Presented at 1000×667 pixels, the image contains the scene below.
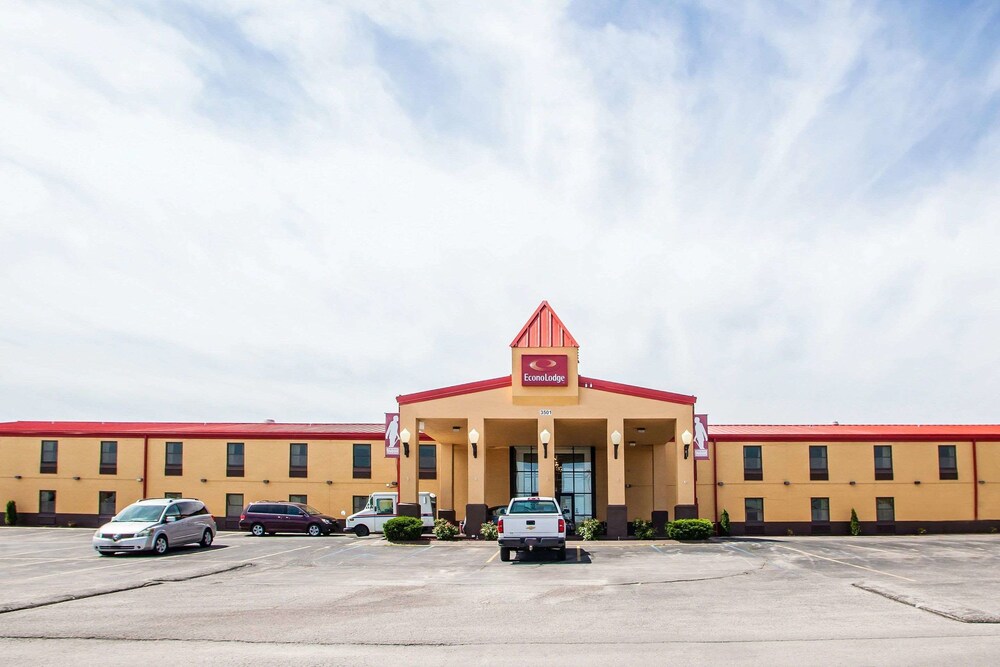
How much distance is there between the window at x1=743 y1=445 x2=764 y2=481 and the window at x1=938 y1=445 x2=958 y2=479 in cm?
783

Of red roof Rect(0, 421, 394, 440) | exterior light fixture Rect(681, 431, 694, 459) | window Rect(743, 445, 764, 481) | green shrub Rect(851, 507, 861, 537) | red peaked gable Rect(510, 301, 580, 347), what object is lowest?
green shrub Rect(851, 507, 861, 537)

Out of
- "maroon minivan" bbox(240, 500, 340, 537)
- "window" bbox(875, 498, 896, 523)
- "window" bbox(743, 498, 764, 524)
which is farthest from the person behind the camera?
"window" bbox(743, 498, 764, 524)

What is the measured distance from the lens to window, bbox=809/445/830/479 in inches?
1561

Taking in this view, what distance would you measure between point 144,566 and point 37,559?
4.32 m

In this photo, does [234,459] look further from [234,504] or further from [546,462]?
[546,462]

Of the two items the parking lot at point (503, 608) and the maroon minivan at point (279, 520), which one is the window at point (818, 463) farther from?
the maroon minivan at point (279, 520)

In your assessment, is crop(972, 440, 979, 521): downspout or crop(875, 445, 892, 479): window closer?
crop(972, 440, 979, 521): downspout

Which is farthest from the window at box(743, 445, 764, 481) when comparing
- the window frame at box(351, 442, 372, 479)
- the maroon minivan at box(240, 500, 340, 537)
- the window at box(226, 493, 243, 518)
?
the window at box(226, 493, 243, 518)

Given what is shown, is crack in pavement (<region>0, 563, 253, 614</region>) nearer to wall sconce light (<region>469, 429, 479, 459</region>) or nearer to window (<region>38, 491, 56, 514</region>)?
wall sconce light (<region>469, 429, 479, 459</region>)

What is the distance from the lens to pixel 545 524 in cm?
→ 2331

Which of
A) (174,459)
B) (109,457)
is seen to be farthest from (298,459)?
(109,457)

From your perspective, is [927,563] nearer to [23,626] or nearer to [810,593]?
[810,593]

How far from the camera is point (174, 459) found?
4219 cm

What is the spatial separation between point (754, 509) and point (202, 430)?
84.4 ft
